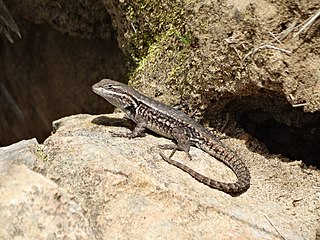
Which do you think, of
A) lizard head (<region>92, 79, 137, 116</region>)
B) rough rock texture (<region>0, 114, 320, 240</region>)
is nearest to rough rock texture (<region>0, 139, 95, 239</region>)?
rough rock texture (<region>0, 114, 320, 240</region>)

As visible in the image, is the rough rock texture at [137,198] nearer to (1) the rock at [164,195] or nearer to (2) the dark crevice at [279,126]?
(1) the rock at [164,195]

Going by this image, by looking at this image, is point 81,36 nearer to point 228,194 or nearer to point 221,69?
point 221,69

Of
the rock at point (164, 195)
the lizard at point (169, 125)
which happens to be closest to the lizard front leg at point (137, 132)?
the lizard at point (169, 125)

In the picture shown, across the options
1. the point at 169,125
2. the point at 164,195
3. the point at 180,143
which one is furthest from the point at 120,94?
the point at 164,195

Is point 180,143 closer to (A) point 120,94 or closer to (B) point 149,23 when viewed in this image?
(A) point 120,94

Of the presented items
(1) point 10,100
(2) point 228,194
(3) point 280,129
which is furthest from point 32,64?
(2) point 228,194

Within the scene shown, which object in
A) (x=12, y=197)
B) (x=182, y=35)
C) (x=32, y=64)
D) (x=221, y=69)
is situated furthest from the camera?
(x=32, y=64)

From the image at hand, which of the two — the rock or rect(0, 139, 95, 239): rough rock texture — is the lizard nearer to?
the rock
